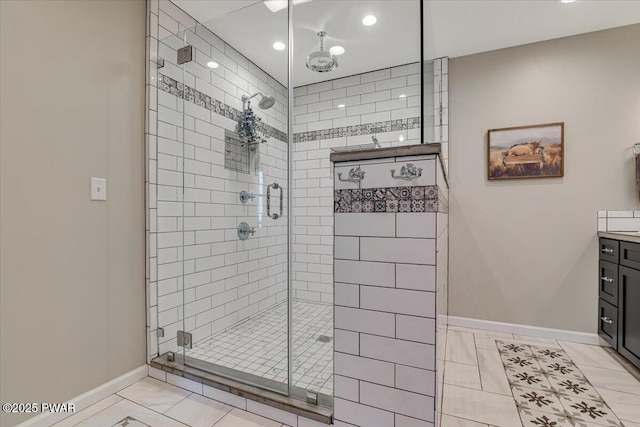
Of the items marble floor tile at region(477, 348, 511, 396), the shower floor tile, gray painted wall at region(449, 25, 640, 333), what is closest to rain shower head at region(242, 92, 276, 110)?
the shower floor tile

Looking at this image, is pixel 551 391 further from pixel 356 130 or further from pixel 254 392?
pixel 356 130

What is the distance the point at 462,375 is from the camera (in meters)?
1.84

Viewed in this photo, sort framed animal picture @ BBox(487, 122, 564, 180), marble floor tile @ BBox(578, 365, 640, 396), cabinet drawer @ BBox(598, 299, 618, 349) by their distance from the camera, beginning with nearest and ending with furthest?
marble floor tile @ BBox(578, 365, 640, 396) < cabinet drawer @ BBox(598, 299, 618, 349) < framed animal picture @ BBox(487, 122, 564, 180)

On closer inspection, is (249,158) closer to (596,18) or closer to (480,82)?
(480,82)

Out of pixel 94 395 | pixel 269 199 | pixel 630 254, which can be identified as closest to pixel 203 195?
pixel 269 199

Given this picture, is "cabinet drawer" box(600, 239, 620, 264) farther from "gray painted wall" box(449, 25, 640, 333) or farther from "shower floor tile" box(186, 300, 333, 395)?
"shower floor tile" box(186, 300, 333, 395)

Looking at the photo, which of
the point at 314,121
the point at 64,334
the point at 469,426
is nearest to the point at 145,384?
the point at 64,334

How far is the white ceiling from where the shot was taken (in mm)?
2027

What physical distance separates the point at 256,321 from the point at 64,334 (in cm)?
117

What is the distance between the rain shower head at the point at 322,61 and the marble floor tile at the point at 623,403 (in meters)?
2.87

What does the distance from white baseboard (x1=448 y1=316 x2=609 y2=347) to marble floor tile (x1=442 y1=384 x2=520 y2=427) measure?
106 centimetres

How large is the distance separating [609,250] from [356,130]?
216cm

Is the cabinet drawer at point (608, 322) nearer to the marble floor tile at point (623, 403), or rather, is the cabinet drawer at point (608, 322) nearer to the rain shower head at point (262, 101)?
the marble floor tile at point (623, 403)

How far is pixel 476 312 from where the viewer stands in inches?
103
